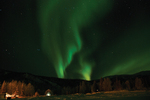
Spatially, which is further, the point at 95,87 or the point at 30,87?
the point at 95,87

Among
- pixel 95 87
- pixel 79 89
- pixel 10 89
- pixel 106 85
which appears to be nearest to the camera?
pixel 10 89

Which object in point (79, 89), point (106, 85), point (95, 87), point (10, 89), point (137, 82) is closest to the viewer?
point (10, 89)

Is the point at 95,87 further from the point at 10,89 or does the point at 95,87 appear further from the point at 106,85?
the point at 10,89

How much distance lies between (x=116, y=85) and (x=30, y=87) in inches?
2765

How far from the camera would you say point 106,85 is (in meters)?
112

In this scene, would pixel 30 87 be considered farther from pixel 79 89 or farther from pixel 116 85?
pixel 116 85

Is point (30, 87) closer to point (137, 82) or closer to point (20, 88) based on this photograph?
point (20, 88)

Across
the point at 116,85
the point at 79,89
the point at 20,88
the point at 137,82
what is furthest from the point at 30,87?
the point at 137,82

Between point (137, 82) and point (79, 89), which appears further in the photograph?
point (79, 89)

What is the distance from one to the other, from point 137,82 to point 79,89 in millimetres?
58190

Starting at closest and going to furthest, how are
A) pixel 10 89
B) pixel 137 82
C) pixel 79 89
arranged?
pixel 10 89
pixel 137 82
pixel 79 89

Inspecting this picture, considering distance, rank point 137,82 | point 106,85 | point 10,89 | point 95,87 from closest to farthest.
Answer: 1. point 10,89
2. point 137,82
3. point 106,85
4. point 95,87

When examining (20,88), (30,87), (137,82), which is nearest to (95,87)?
(137,82)

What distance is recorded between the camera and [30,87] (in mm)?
107812
